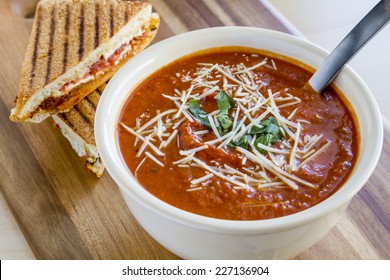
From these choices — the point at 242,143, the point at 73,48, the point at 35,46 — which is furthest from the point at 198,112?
the point at 35,46

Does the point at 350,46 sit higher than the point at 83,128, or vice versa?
the point at 350,46

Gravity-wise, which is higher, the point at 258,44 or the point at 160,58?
the point at 258,44

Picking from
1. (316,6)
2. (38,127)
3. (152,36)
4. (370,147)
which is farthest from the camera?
(316,6)

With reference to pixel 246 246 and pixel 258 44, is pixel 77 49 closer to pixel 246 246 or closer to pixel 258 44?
pixel 258 44

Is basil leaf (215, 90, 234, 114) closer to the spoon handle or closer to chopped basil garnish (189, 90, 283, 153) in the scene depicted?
chopped basil garnish (189, 90, 283, 153)

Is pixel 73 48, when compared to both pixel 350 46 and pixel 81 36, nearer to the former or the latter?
pixel 81 36

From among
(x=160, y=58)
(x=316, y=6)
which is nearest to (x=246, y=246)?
(x=160, y=58)
